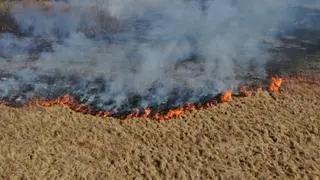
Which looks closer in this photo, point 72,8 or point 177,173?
point 177,173

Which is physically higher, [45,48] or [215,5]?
[215,5]

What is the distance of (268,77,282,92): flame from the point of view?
1398 centimetres

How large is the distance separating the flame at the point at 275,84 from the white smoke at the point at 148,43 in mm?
680

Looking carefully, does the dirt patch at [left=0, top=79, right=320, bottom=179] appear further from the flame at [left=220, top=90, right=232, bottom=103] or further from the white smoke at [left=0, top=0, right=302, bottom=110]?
the white smoke at [left=0, top=0, right=302, bottom=110]

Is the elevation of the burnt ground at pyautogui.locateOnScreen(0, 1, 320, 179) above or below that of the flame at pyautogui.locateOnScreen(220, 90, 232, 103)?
below

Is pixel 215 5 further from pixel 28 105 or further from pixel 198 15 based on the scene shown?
pixel 28 105

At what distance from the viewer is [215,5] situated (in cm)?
1988

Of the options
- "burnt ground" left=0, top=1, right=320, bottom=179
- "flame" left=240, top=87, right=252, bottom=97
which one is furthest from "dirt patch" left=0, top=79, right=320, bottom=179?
"flame" left=240, top=87, right=252, bottom=97

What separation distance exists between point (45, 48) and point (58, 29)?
8.93ft

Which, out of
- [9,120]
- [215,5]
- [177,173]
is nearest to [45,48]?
[9,120]

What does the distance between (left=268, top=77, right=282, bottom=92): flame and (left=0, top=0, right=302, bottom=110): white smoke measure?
0.68 m

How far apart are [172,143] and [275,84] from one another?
16.0 feet

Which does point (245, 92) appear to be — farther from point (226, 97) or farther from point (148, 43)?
point (148, 43)

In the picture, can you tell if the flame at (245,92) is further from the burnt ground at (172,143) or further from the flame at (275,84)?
the flame at (275,84)
